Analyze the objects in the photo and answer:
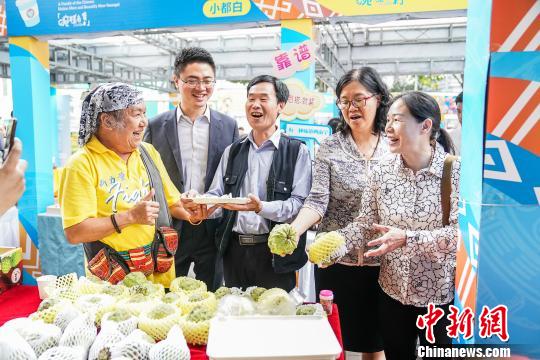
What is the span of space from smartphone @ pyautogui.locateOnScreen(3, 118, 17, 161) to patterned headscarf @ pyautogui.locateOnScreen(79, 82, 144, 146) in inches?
35.0

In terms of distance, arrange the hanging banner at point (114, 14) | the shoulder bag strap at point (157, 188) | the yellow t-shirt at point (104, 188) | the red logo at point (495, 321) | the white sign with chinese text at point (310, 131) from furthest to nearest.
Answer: the white sign with chinese text at point (310, 131)
the hanging banner at point (114, 14)
the shoulder bag strap at point (157, 188)
the yellow t-shirt at point (104, 188)
the red logo at point (495, 321)

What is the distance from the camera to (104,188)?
2.14m

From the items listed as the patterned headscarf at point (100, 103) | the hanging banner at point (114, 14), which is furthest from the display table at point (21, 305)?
the hanging banner at point (114, 14)

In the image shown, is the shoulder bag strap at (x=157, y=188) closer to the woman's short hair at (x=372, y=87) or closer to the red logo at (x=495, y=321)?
the woman's short hair at (x=372, y=87)

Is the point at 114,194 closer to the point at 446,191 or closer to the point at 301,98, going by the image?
the point at 446,191

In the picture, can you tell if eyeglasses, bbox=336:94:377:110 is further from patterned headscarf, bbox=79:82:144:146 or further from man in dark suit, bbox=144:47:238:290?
patterned headscarf, bbox=79:82:144:146

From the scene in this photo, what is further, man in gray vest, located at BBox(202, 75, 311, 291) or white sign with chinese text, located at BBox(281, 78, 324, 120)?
white sign with chinese text, located at BBox(281, 78, 324, 120)

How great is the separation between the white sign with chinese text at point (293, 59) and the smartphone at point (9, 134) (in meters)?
3.36

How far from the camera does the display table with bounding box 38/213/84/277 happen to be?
16.1 ft

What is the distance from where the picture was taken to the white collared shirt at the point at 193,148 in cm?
296

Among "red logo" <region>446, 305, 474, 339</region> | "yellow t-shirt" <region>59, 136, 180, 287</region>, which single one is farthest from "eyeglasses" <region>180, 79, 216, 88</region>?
"red logo" <region>446, 305, 474, 339</region>

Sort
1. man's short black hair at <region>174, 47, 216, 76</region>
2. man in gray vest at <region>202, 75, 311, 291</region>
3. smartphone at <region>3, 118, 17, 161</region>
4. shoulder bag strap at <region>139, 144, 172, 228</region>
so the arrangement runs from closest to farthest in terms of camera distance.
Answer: smartphone at <region>3, 118, 17, 161</region> → shoulder bag strap at <region>139, 144, 172, 228</region> → man in gray vest at <region>202, 75, 311, 291</region> → man's short black hair at <region>174, 47, 216, 76</region>

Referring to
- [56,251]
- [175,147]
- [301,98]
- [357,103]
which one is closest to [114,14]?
[301,98]

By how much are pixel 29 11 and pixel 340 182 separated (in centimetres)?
452
